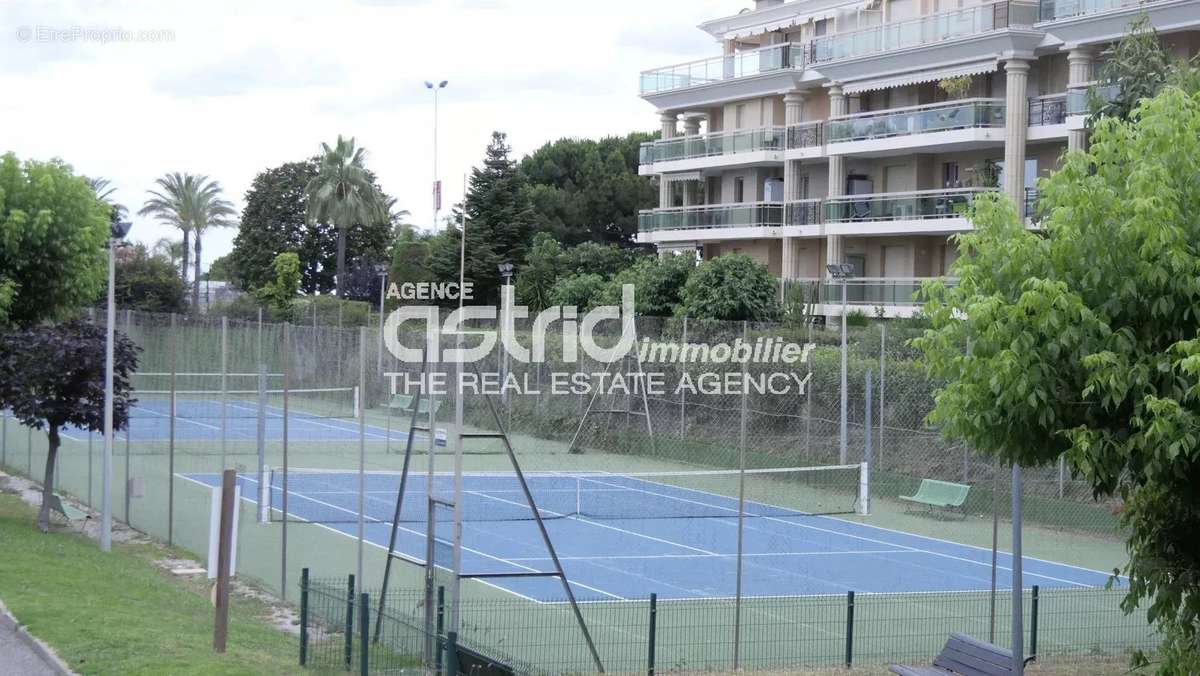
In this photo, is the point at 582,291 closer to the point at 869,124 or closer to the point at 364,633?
the point at 869,124

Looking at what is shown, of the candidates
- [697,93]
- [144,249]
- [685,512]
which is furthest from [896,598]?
[144,249]

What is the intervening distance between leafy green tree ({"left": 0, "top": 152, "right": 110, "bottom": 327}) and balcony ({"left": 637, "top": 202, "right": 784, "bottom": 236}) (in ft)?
81.1

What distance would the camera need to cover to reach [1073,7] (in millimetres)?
33281

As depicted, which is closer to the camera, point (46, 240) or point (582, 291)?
point (46, 240)

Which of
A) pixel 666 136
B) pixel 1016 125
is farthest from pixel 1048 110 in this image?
pixel 666 136

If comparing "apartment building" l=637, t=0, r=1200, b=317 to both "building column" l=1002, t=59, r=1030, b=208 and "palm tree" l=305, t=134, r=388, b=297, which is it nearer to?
"building column" l=1002, t=59, r=1030, b=208

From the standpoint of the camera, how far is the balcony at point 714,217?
142 feet

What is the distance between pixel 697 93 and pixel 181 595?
3440 cm

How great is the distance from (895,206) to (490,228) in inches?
1124

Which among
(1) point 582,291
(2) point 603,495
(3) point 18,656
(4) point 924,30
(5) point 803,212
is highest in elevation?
(4) point 924,30

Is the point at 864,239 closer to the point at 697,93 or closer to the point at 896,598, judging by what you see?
the point at 697,93

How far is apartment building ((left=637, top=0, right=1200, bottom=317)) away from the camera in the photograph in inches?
1362

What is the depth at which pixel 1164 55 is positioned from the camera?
73.4 ft

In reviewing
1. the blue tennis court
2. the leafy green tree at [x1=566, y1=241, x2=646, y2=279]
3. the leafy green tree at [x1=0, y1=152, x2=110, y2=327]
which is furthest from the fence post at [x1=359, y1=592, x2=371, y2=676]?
the leafy green tree at [x1=566, y1=241, x2=646, y2=279]
